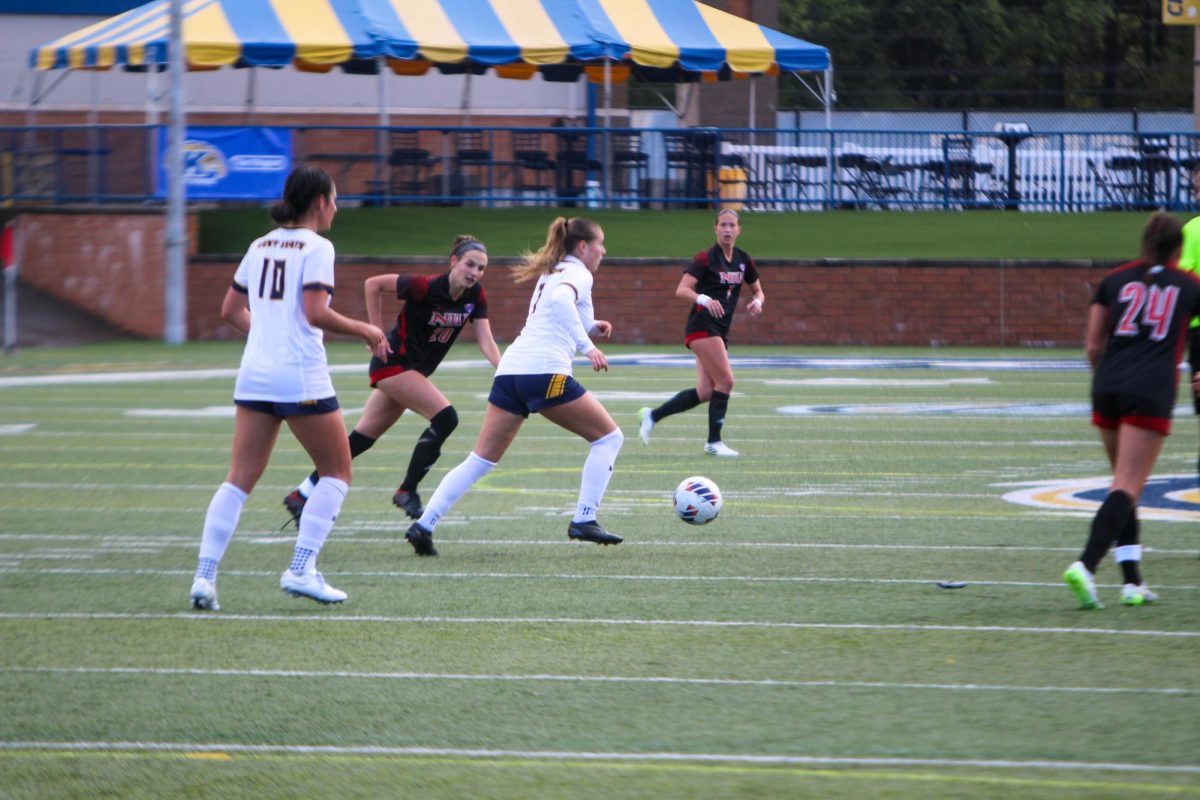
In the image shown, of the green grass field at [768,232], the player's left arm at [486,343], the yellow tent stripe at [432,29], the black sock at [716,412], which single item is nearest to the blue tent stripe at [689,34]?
the green grass field at [768,232]

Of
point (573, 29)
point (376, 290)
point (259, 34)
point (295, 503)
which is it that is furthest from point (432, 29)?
point (295, 503)

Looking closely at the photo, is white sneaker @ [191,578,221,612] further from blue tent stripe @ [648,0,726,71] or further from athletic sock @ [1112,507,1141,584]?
blue tent stripe @ [648,0,726,71]

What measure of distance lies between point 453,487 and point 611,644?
2343 millimetres

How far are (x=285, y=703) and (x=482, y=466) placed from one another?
3.23 m

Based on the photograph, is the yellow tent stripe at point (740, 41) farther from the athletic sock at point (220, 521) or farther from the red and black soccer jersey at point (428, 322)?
the athletic sock at point (220, 521)

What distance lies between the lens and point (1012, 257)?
27250mm

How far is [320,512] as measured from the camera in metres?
7.79

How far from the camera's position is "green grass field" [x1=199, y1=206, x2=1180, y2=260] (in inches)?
1089

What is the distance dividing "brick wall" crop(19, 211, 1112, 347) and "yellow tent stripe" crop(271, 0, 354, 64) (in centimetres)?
393

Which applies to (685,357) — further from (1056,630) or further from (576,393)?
(1056,630)

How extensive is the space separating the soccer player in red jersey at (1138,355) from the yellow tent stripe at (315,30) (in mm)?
23180

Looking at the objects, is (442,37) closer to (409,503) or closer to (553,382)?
(409,503)

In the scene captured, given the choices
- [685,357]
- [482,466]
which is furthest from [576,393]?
[685,357]

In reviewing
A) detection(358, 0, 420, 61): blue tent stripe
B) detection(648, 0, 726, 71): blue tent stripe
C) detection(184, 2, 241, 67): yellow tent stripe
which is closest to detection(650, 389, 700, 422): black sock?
detection(358, 0, 420, 61): blue tent stripe
